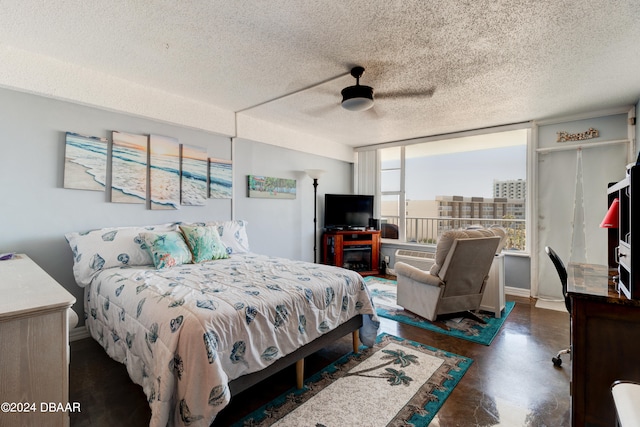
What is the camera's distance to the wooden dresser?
0.97 m

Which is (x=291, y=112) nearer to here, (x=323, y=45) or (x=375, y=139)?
(x=323, y=45)

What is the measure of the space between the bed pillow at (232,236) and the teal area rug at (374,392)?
1.76 meters

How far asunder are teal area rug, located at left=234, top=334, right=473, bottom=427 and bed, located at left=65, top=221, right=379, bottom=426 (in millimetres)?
229

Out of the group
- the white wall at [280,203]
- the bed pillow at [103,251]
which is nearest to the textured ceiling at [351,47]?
the white wall at [280,203]

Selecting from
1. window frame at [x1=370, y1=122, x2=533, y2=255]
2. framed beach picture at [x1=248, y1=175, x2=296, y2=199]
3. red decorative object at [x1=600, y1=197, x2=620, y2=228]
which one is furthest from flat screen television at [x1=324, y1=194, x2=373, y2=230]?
red decorative object at [x1=600, y1=197, x2=620, y2=228]

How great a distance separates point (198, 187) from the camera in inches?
140

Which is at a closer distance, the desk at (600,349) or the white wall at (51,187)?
the desk at (600,349)

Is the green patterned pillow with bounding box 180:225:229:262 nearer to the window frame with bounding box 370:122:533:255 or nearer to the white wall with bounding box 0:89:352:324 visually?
the white wall with bounding box 0:89:352:324

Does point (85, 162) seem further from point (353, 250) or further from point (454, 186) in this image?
point (454, 186)

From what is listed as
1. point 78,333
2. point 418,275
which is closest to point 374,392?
point 418,275

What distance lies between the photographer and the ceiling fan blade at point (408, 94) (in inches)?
122

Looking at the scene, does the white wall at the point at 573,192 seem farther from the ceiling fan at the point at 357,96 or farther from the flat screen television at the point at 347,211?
the ceiling fan at the point at 357,96

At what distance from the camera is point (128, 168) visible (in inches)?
118

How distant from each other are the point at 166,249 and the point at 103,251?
0.52 m
